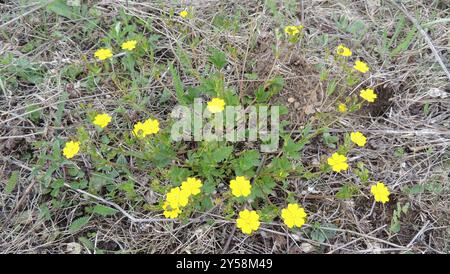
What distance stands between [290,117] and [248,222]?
757 mm

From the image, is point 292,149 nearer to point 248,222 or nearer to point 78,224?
point 248,222

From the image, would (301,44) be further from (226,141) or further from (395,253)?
(395,253)

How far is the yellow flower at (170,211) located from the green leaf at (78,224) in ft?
1.34

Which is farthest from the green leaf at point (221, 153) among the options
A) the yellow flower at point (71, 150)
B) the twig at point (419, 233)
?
the twig at point (419, 233)

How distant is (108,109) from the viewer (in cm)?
236

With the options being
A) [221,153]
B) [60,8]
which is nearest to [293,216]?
[221,153]

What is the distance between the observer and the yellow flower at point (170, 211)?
1.82m

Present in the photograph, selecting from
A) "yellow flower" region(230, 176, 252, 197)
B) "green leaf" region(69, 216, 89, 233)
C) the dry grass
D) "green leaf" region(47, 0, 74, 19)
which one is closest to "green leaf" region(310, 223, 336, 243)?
the dry grass

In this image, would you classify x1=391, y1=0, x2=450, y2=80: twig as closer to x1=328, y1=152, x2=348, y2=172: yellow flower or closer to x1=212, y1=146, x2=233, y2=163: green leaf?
x1=328, y1=152, x2=348, y2=172: yellow flower

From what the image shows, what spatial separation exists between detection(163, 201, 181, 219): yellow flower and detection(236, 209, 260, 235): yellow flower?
0.28 m

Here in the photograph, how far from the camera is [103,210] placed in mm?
1945

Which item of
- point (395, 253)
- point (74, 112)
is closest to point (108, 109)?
point (74, 112)
